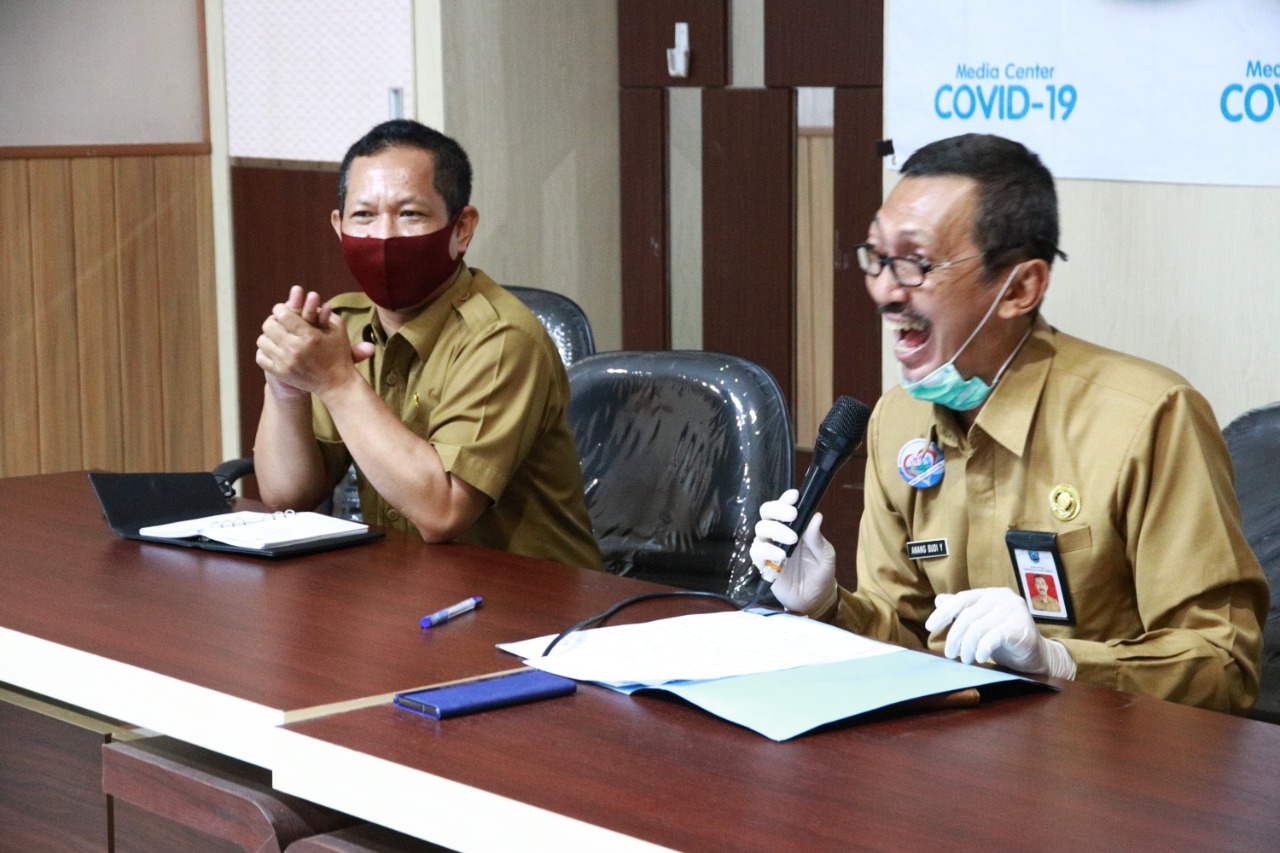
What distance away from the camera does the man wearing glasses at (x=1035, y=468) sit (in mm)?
1691

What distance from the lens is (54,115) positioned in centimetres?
423

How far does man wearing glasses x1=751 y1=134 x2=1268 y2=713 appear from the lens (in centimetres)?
169

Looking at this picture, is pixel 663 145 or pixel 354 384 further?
pixel 663 145

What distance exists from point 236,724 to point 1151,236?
186 centimetres

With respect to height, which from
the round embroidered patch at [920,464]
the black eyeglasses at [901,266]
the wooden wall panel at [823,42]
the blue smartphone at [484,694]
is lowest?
the blue smartphone at [484,694]

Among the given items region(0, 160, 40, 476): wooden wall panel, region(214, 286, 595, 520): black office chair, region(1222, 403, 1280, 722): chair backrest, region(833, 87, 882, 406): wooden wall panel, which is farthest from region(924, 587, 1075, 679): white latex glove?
region(0, 160, 40, 476): wooden wall panel

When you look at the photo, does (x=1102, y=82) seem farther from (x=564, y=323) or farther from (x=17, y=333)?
(x=17, y=333)

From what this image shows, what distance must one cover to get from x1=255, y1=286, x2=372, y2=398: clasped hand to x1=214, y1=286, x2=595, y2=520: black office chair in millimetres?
541

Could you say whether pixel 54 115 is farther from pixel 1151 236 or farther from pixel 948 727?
pixel 948 727

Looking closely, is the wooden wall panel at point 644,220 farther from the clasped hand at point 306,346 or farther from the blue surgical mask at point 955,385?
the blue surgical mask at point 955,385

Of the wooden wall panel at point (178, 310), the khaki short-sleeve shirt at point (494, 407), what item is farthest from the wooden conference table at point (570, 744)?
the wooden wall panel at point (178, 310)

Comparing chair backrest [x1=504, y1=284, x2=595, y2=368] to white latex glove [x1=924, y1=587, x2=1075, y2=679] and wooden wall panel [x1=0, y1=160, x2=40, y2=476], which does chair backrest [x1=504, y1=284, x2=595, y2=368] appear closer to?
white latex glove [x1=924, y1=587, x2=1075, y2=679]

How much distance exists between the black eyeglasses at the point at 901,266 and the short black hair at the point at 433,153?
0.78 meters

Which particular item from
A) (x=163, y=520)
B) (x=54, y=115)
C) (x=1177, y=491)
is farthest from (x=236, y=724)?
(x=54, y=115)
